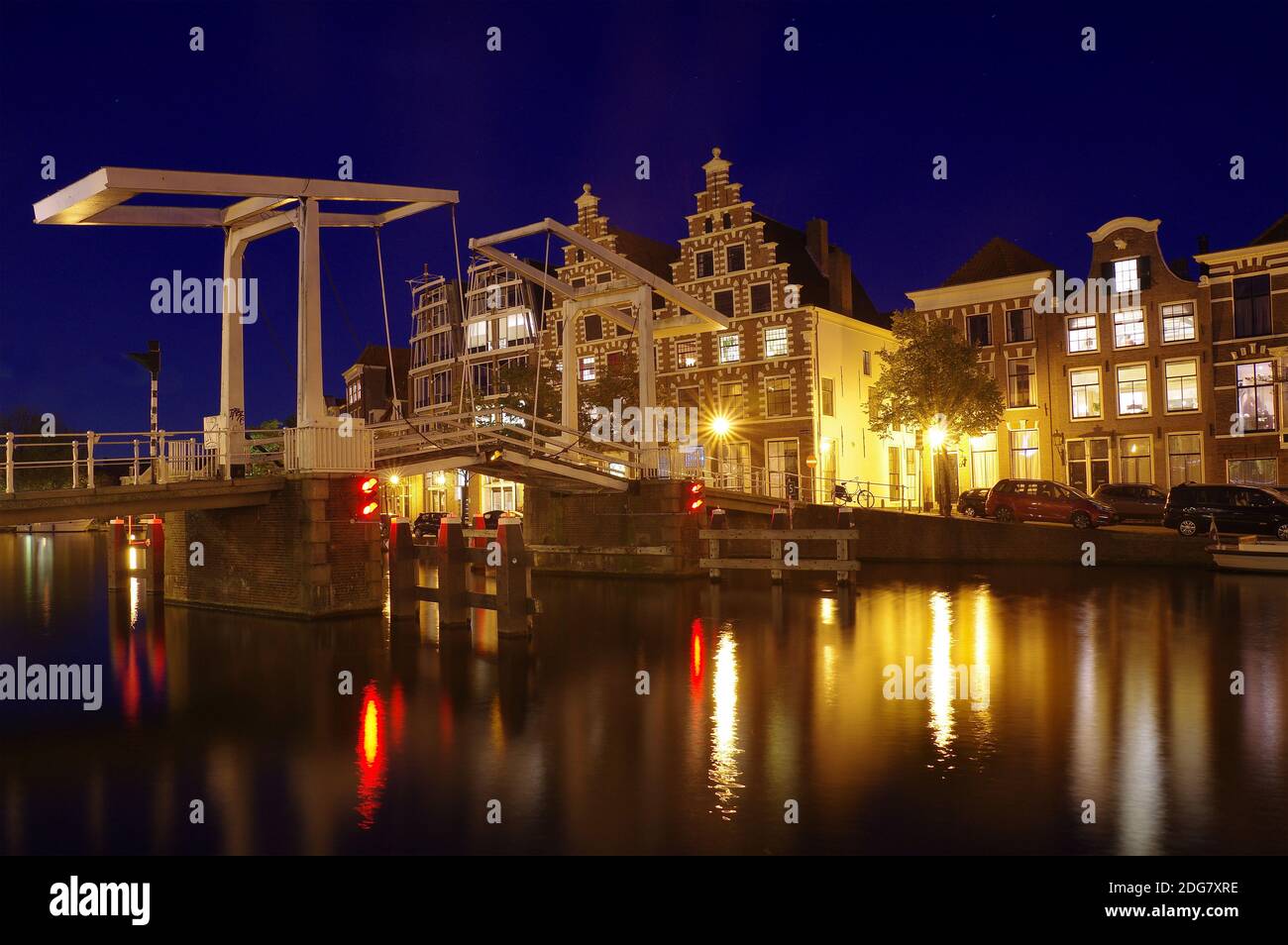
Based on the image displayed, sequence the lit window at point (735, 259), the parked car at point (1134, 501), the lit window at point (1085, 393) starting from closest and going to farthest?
the parked car at point (1134, 501) → the lit window at point (1085, 393) → the lit window at point (735, 259)

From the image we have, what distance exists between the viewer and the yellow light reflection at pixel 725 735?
7.54 metres

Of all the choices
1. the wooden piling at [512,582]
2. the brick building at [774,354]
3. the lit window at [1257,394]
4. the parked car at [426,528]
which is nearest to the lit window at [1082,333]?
the lit window at [1257,394]

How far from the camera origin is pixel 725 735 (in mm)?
9492

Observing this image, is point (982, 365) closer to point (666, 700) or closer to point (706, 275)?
point (706, 275)

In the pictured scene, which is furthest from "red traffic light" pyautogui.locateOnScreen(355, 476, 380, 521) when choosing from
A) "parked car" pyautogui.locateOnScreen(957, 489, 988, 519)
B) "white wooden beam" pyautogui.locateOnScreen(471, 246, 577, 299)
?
"parked car" pyautogui.locateOnScreen(957, 489, 988, 519)

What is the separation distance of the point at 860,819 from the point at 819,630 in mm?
9769

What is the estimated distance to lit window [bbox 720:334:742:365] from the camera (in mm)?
44406

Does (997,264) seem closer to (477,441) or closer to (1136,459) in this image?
(1136,459)

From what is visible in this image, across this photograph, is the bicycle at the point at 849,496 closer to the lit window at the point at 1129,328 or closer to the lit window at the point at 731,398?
the lit window at the point at 731,398

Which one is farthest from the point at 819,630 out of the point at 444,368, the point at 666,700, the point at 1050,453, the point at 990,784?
the point at 444,368

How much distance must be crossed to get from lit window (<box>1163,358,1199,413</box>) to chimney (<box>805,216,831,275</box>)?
48.9ft

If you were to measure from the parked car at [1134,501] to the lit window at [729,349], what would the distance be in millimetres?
16969

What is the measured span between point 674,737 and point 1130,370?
36042mm
